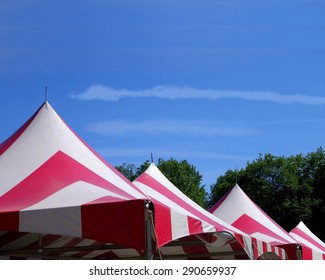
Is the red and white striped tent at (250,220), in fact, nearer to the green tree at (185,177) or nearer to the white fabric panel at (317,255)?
the white fabric panel at (317,255)

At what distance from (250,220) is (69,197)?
643cm

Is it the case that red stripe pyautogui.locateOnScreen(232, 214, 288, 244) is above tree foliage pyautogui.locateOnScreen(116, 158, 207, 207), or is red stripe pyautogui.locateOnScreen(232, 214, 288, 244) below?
below

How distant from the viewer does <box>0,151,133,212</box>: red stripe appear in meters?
4.91

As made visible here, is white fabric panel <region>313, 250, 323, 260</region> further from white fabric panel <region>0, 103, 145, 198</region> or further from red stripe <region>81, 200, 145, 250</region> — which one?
red stripe <region>81, 200, 145, 250</region>

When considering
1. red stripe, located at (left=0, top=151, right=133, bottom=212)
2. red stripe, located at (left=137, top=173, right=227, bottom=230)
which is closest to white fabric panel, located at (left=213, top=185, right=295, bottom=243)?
red stripe, located at (left=137, top=173, right=227, bottom=230)

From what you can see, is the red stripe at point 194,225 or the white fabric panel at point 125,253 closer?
the red stripe at point 194,225

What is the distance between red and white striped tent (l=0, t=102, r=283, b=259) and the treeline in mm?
33618

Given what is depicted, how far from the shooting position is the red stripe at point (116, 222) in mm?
4551

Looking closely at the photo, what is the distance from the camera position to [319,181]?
134 ft

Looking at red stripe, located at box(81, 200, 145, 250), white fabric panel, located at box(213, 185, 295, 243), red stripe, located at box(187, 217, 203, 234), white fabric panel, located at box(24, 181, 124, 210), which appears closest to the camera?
red stripe, located at box(81, 200, 145, 250)

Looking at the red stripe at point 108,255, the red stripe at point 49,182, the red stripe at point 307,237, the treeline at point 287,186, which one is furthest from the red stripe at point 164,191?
the treeline at point 287,186
